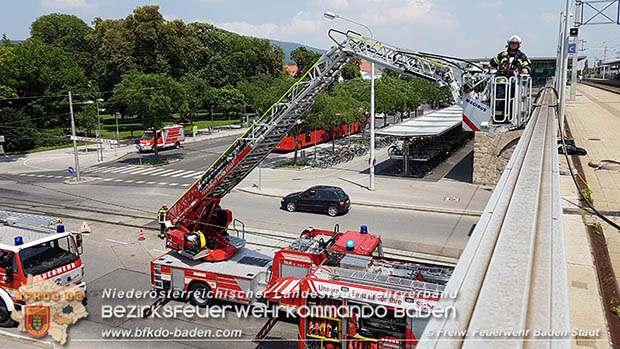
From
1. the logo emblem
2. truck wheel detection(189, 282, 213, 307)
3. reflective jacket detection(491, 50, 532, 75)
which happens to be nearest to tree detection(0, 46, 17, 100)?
the logo emblem

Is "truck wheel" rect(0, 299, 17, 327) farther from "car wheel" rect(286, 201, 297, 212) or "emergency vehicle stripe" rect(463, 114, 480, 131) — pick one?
"emergency vehicle stripe" rect(463, 114, 480, 131)

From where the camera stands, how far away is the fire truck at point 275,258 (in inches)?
356

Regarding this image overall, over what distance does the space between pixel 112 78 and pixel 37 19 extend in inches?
1023

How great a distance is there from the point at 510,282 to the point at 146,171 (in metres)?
35.0

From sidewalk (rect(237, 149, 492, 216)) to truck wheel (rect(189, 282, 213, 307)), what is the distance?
13.2 meters

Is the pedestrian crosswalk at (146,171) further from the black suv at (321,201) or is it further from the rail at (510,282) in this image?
the rail at (510,282)

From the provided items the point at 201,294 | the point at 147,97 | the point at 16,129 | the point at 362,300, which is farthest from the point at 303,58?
the point at 362,300

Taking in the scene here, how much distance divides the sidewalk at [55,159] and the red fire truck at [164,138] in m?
2.86

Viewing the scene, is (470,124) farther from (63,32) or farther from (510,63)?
(63,32)

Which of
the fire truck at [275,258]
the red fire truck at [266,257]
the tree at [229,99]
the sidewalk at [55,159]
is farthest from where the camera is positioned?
the tree at [229,99]

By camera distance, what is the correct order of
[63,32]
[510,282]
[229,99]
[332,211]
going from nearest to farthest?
[510,282] < [332,211] < [229,99] < [63,32]

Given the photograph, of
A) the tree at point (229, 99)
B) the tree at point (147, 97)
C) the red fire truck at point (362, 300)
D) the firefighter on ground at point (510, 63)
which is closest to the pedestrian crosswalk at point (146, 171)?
the tree at point (147, 97)

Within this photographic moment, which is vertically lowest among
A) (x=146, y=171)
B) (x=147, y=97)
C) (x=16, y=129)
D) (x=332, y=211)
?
(x=332, y=211)

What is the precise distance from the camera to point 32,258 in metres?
11.8
